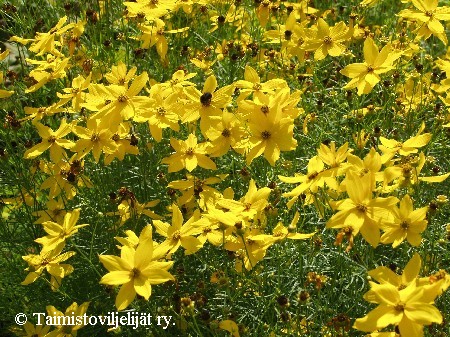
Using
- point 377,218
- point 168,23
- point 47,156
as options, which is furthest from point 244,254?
point 168,23

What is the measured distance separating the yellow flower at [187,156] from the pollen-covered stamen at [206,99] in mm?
155

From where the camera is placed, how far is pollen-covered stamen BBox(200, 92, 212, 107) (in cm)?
248

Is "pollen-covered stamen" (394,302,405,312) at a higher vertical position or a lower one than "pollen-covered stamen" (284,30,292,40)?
higher

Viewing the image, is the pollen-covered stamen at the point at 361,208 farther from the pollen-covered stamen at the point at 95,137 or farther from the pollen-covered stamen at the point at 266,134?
the pollen-covered stamen at the point at 95,137

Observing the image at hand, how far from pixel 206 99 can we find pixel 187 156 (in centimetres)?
24

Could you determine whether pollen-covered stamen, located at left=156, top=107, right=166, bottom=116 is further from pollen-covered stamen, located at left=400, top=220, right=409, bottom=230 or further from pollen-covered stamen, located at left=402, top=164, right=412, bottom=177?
pollen-covered stamen, located at left=400, top=220, right=409, bottom=230

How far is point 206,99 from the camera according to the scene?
2.48 m

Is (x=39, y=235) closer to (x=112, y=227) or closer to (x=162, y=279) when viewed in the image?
(x=112, y=227)

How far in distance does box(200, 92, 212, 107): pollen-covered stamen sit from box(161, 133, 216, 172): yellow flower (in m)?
0.16

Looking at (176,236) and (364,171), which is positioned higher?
(364,171)

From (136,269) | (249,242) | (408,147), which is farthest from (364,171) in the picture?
(136,269)

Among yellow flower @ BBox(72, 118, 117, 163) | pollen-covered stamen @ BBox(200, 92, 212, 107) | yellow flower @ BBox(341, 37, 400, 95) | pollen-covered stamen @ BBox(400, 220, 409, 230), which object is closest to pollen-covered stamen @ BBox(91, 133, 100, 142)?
yellow flower @ BBox(72, 118, 117, 163)

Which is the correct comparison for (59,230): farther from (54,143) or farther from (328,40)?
(328,40)

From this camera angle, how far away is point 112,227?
2.84m
